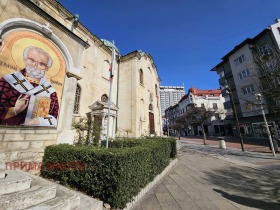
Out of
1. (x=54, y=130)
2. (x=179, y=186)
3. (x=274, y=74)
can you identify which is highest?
(x=274, y=74)

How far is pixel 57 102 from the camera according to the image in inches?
277

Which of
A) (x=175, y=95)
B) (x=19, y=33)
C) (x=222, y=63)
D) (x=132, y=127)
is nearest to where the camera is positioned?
(x=19, y=33)

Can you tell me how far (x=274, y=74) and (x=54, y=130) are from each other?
38.4 feet

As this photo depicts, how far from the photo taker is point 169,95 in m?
119

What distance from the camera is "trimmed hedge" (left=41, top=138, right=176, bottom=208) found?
3.73m

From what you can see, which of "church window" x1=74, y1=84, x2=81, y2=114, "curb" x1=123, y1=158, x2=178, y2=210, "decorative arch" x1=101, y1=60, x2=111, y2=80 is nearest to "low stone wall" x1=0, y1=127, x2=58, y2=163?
"curb" x1=123, y1=158, x2=178, y2=210

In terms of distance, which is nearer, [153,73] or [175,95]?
[153,73]

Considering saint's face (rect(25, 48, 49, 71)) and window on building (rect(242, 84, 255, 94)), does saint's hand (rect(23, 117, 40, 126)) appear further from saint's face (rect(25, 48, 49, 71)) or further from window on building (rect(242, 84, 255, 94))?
window on building (rect(242, 84, 255, 94))

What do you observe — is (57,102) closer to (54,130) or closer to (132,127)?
(54,130)

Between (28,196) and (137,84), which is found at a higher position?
(137,84)

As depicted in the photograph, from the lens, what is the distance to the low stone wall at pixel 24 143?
511 cm

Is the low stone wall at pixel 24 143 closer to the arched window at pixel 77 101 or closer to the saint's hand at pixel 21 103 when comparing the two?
the saint's hand at pixel 21 103

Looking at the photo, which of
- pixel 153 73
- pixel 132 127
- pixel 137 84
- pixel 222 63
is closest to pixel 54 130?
pixel 132 127

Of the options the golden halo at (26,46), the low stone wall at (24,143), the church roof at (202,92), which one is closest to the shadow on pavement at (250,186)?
the low stone wall at (24,143)
